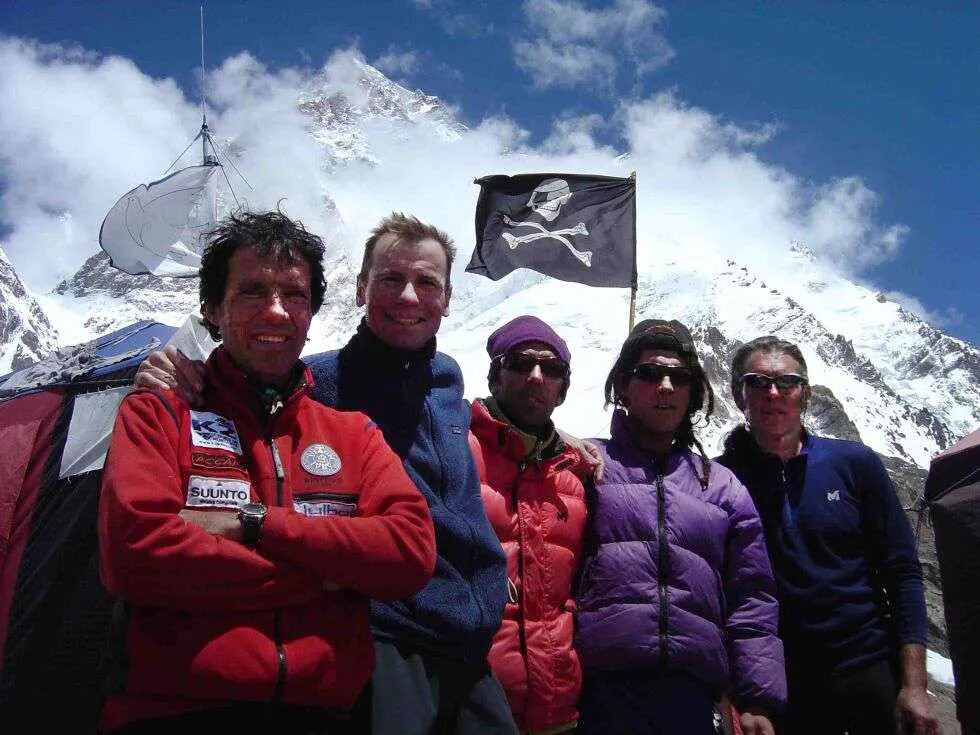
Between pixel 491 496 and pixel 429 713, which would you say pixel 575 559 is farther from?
pixel 429 713

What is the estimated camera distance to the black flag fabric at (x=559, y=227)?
795cm

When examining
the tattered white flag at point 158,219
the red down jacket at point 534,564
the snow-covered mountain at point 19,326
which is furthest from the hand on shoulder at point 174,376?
the snow-covered mountain at point 19,326

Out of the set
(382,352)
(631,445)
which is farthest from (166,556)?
(631,445)

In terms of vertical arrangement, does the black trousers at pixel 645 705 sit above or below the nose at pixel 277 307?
below

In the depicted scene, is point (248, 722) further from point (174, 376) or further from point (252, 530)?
point (174, 376)

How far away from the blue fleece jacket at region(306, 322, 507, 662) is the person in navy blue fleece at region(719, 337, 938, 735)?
152 cm

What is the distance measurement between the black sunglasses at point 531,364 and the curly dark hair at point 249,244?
1.07 meters

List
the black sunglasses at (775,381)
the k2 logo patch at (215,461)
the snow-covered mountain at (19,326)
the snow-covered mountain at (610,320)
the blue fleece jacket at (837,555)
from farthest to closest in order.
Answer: the snow-covered mountain at (19,326), the snow-covered mountain at (610,320), the black sunglasses at (775,381), the blue fleece jacket at (837,555), the k2 logo patch at (215,461)

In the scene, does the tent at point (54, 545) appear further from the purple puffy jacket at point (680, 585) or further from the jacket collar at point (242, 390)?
the purple puffy jacket at point (680, 585)

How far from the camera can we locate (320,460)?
7.23 ft

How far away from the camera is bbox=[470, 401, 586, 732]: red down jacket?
271 cm

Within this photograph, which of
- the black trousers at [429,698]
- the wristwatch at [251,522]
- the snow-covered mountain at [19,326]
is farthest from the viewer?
the snow-covered mountain at [19,326]

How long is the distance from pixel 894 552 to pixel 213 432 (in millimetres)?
2956

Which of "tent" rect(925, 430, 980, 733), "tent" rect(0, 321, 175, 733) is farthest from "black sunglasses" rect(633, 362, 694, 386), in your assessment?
"tent" rect(0, 321, 175, 733)
